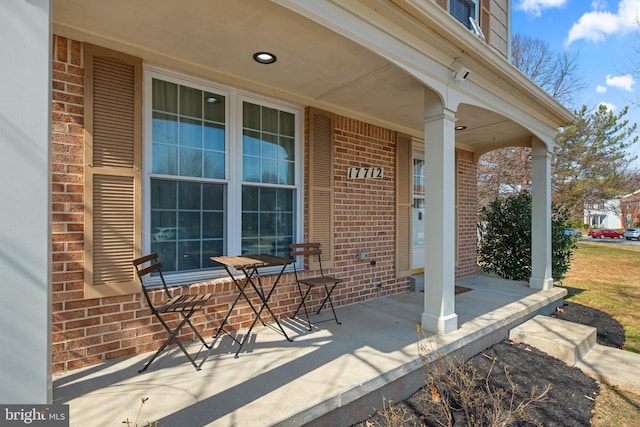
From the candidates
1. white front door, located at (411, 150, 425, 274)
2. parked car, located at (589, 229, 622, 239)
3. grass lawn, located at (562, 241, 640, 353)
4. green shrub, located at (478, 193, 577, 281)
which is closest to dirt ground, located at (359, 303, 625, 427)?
grass lawn, located at (562, 241, 640, 353)

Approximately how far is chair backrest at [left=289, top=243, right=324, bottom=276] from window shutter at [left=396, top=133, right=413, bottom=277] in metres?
1.65

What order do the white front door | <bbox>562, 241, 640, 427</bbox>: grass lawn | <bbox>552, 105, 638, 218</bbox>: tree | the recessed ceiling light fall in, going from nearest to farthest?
<bbox>562, 241, 640, 427</bbox>: grass lawn, the recessed ceiling light, the white front door, <bbox>552, 105, 638, 218</bbox>: tree

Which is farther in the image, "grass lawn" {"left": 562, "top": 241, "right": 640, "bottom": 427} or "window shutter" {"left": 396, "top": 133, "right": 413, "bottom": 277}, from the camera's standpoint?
"window shutter" {"left": 396, "top": 133, "right": 413, "bottom": 277}

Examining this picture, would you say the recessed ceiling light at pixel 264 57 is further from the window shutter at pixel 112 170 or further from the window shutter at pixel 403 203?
the window shutter at pixel 403 203

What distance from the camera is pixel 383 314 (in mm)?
3932

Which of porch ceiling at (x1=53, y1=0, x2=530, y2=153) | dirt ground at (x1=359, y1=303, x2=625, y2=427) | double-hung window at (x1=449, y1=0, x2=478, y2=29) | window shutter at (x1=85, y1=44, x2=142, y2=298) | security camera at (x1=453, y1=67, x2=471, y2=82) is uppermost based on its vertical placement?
double-hung window at (x1=449, y1=0, x2=478, y2=29)

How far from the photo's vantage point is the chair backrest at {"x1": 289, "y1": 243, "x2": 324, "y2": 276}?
12.2ft

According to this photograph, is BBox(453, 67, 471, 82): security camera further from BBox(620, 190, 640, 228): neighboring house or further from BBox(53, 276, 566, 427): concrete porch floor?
BBox(620, 190, 640, 228): neighboring house

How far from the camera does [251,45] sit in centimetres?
273

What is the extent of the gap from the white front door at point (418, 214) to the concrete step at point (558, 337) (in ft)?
6.11

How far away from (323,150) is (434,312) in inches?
88.9

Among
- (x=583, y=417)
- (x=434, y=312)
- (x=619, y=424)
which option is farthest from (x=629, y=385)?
(x=434, y=312)

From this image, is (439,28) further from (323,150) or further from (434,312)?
(434,312)

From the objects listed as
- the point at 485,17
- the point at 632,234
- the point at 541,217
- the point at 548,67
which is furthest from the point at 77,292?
the point at 632,234
